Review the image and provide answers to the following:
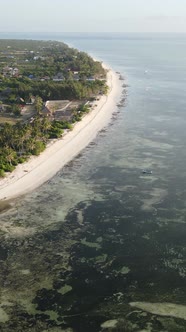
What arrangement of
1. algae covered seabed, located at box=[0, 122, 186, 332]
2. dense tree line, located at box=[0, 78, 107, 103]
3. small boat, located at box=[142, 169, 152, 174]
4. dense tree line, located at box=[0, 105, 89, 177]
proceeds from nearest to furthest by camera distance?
1. algae covered seabed, located at box=[0, 122, 186, 332]
2. dense tree line, located at box=[0, 105, 89, 177]
3. small boat, located at box=[142, 169, 152, 174]
4. dense tree line, located at box=[0, 78, 107, 103]

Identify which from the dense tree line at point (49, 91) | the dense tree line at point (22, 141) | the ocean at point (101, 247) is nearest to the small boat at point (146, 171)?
the ocean at point (101, 247)

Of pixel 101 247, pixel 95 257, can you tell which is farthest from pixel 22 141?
pixel 95 257

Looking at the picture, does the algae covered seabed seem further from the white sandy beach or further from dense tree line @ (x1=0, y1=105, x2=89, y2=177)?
dense tree line @ (x1=0, y1=105, x2=89, y2=177)

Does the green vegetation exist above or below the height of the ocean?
above

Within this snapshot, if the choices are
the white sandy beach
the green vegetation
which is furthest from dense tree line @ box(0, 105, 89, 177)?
the white sandy beach

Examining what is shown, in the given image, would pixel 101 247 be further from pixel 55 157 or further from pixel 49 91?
pixel 49 91

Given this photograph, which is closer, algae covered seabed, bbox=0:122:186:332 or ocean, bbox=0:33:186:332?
algae covered seabed, bbox=0:122:186:332

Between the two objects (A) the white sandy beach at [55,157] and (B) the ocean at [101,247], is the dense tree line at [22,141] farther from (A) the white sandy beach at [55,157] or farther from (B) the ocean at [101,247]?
(B) the ocean at [101,247]

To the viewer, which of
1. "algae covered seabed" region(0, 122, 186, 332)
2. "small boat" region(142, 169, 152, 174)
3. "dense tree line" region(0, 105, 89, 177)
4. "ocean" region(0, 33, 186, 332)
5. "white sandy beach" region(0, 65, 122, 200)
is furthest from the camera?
"small boat" region(142, 169, 152, 174)
